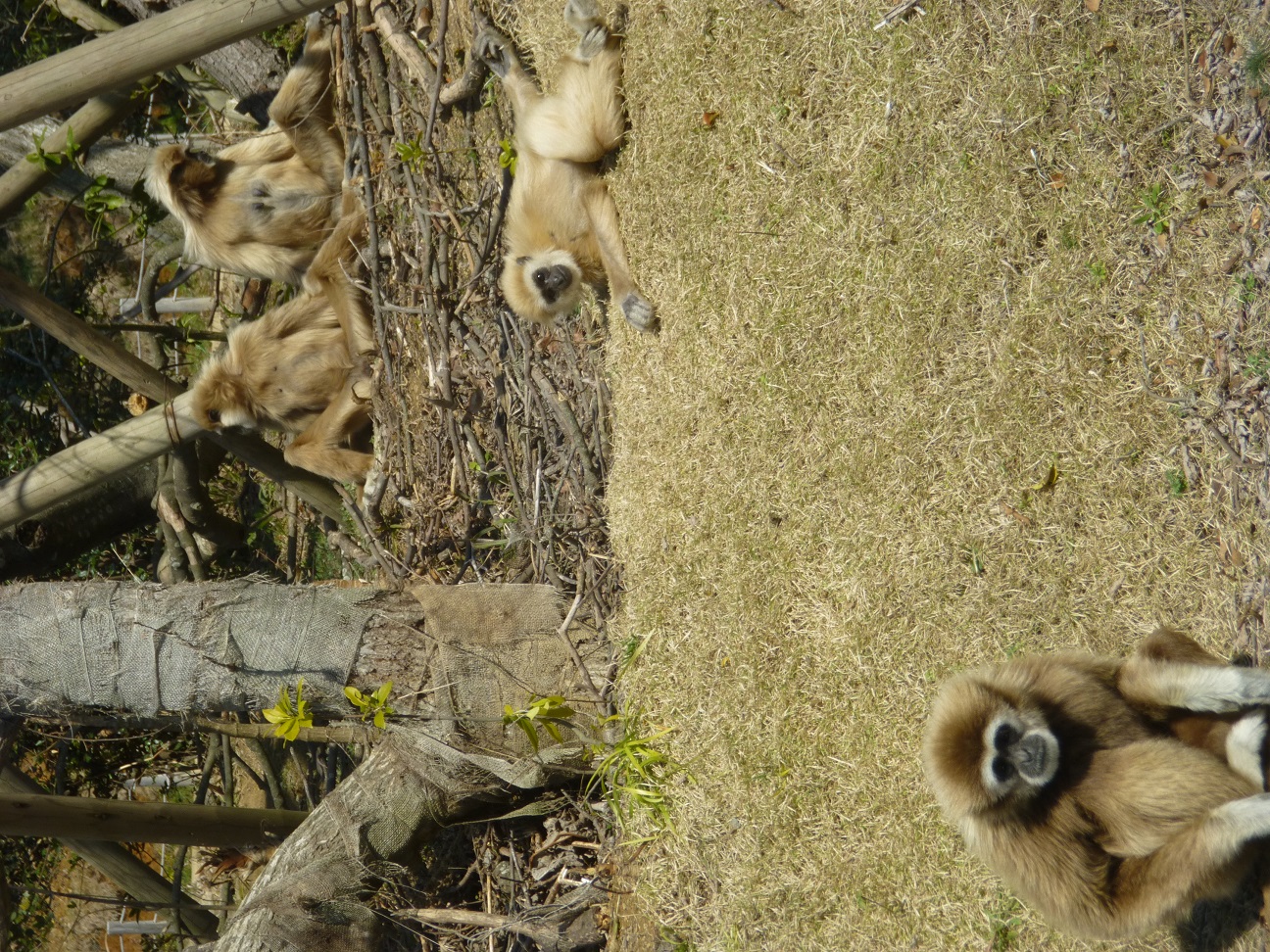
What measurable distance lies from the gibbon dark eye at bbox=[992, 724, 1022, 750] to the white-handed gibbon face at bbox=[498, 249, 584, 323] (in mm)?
3365

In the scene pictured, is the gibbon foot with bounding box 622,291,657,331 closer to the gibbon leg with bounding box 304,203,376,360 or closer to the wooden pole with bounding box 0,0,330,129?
the wooden pole with bounding box 0,0,330,129

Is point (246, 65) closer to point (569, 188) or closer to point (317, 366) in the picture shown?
point (317, 366)

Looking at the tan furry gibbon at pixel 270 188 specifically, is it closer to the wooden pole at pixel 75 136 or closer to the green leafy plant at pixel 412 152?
the wooden pole at pixel 75 136

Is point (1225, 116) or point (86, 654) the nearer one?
point (1225, 116)

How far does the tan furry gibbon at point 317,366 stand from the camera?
719cm

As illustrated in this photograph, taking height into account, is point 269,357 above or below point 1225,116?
below

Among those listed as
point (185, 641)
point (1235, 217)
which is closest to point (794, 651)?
point (1235, 217)

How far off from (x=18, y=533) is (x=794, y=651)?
6.48 m

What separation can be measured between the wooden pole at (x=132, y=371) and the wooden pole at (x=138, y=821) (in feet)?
7.21

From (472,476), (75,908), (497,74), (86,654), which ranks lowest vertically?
(75,908)

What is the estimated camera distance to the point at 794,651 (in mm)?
4750

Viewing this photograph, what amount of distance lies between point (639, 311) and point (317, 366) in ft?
10.2

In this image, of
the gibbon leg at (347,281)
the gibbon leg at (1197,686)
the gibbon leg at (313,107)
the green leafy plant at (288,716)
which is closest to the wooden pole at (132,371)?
the gibbon leg at (347,281)

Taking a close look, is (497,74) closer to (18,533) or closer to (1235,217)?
(1235,217)
